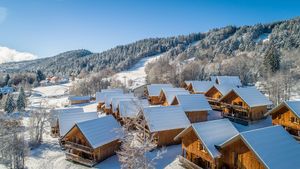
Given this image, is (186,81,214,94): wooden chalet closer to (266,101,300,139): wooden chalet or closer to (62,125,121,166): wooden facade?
(266,101,300,139): wooden chalet

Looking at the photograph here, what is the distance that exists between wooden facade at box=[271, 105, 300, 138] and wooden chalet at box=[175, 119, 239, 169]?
396 inches

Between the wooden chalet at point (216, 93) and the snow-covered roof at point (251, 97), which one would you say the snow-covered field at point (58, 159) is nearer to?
the snow-covered roof at point (251, 97)

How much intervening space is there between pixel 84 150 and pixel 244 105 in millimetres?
25985

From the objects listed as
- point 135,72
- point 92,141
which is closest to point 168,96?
point 92,141

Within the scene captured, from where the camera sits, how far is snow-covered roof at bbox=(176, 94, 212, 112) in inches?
1463

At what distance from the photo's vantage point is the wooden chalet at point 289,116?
28.9m

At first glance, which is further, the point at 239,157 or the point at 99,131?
the point at 99,131

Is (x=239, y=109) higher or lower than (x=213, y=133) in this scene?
higher

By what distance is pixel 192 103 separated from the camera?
38125mm

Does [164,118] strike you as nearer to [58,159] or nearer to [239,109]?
[58,159]

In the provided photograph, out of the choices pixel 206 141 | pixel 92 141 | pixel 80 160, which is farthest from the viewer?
pixel 80 160

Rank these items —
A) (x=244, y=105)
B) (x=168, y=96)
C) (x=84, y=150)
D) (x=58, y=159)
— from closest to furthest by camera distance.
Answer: (x=84, y=150) → (x=58, y=159) → (x=244, y=105) → (x=168, y=96)

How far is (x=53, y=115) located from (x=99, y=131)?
18.4 metres

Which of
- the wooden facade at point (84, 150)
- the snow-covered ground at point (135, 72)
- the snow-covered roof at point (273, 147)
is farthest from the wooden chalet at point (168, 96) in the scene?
the snow-covered ground at point (135, 72)
